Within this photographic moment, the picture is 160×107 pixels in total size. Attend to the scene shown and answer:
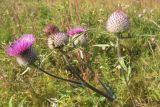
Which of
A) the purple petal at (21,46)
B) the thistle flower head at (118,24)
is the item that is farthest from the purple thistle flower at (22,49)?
the thistle flower head at (118,24)

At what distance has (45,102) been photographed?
385 centimetres

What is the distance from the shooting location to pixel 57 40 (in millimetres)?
3109

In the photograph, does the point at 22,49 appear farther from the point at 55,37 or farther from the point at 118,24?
the point at 118,24

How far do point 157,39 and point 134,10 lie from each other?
1.93m

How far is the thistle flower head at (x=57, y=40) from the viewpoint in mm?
3115

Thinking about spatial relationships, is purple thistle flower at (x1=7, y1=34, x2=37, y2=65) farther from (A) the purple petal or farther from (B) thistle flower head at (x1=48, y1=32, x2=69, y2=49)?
(B) thistle flower head at (x1=48, y1=32, x2=69, y2=49)

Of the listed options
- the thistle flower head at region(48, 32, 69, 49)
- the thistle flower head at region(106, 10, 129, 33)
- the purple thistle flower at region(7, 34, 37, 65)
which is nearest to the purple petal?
the purple thistle flower at region(7, 34, 37, 65)

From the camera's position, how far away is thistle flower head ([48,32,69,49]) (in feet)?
10.2

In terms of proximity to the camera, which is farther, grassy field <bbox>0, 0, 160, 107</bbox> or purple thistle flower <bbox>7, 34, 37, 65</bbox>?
grassy field <bbox>0, 0, 160, 107</bbox>

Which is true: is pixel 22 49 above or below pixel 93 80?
above

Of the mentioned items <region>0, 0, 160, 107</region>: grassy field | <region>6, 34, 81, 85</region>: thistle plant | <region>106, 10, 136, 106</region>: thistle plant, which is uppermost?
<region>106, 10, 136, 106</region>: thistle plant

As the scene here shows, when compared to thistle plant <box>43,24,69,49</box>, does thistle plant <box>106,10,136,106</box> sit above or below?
above

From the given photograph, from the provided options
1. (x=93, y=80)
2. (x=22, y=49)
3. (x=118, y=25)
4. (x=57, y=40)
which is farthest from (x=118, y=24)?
(x=93, y=80)

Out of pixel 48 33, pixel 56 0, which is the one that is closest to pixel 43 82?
pixel 48 33
